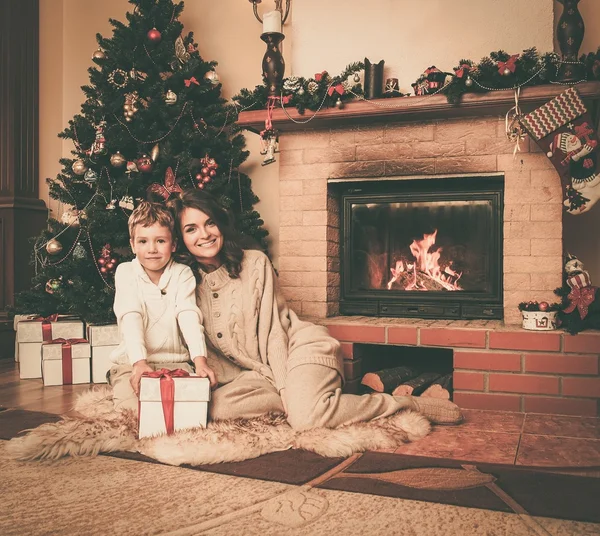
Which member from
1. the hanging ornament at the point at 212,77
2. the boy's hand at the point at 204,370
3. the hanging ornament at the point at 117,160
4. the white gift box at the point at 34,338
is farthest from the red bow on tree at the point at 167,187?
the boy's hand at the point at 204,370

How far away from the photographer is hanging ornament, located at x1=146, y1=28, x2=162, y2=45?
3.38m

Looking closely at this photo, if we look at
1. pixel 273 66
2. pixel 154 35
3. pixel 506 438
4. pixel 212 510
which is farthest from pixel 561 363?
pixel 154 35

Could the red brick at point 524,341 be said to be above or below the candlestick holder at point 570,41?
below

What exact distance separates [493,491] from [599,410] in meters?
1.20

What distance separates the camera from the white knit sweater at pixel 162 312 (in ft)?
7.46

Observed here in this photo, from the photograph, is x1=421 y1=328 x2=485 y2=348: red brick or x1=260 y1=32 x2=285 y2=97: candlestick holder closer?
x1=421 y1=328 x2=485 y2=348: red brick

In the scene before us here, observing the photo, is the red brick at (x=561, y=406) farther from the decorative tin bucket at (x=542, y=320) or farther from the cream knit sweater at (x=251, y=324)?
the cream knit sweater at (x=251, y=324)

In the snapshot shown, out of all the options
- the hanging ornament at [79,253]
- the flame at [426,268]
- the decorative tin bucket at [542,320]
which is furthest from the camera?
the hanging ornament at [79,253]

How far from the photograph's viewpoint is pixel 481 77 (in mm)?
2682

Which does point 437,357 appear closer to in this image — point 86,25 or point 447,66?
point 447,66

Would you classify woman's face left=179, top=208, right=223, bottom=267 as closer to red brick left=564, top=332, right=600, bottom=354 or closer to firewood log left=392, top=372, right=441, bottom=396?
firewood log left=392, top=372, right=441, bottom=396

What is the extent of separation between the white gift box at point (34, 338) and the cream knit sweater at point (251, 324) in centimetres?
123

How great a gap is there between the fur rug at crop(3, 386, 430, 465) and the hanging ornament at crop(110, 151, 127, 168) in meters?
1.55

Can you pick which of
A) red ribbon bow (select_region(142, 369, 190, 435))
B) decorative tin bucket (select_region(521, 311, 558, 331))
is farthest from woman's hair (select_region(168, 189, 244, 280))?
decorative tin bucket (select_region(521, 311, 558, 331))
